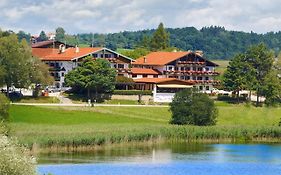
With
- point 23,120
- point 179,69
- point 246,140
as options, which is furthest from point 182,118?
point 179,69

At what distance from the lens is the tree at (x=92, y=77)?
97125mm

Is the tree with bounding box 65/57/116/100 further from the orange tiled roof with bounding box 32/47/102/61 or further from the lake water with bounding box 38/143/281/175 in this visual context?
the lake water with bounding box 38/143/281/175

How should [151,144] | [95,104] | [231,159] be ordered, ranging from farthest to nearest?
[95,104] → [151,144] → [231,159]

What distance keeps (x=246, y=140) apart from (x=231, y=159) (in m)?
14.3

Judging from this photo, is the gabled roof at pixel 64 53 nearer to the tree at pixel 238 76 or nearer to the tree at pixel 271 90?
the tree at pixel 238 76

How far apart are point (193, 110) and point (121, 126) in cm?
932

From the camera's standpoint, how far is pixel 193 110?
260 ft

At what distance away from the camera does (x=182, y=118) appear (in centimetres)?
7988

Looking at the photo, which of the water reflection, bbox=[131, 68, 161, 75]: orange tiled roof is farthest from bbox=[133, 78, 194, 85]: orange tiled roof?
the water reflection

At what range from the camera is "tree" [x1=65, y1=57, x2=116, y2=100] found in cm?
9712

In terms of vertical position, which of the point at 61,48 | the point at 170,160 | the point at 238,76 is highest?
the point at 61,48

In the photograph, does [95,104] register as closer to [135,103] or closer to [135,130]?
[135,103]

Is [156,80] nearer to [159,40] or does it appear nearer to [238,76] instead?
[238,76]

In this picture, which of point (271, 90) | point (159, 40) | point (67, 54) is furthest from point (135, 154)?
point (159, 40)
